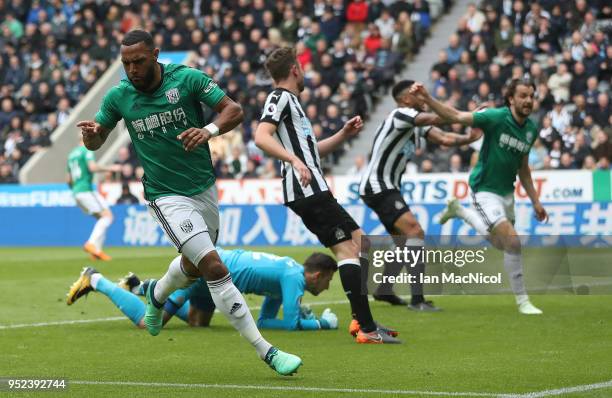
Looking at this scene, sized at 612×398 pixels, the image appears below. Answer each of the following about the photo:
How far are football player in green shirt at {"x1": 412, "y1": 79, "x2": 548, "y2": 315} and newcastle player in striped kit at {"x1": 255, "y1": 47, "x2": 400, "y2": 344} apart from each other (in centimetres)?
265

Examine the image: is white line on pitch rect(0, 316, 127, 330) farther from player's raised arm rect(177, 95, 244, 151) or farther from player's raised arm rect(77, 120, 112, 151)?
player's raised arm rect(177, 95, 244, 151)

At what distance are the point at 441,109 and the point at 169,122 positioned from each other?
3733mm

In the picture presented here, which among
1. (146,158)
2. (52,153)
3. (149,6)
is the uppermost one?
(146,158)

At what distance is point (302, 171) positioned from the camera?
29.3 ft

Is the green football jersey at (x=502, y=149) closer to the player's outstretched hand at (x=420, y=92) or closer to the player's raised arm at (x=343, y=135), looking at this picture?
the player's outstretched hand at (x=420, y=92)

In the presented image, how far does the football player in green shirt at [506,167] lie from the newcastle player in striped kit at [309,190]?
8.70ft

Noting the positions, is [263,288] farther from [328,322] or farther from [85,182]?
[85,182]

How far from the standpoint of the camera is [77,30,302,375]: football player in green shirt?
7867mm

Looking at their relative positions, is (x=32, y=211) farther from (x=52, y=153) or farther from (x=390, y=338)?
(x=390, y=338)

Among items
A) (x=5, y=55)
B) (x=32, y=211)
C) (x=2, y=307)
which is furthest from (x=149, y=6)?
(x=2, y=307)

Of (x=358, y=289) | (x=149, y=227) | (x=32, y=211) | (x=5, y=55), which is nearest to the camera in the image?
(x=358, y=289)

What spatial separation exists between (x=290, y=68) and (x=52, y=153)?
24972 mm

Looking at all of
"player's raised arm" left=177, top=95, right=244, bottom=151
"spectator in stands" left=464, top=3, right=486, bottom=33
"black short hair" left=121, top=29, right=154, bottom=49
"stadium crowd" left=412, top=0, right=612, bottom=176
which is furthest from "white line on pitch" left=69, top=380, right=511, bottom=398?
"spectator in stands" left=464, top=3, right=486, bottom=33

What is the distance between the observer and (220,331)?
10.7 m
